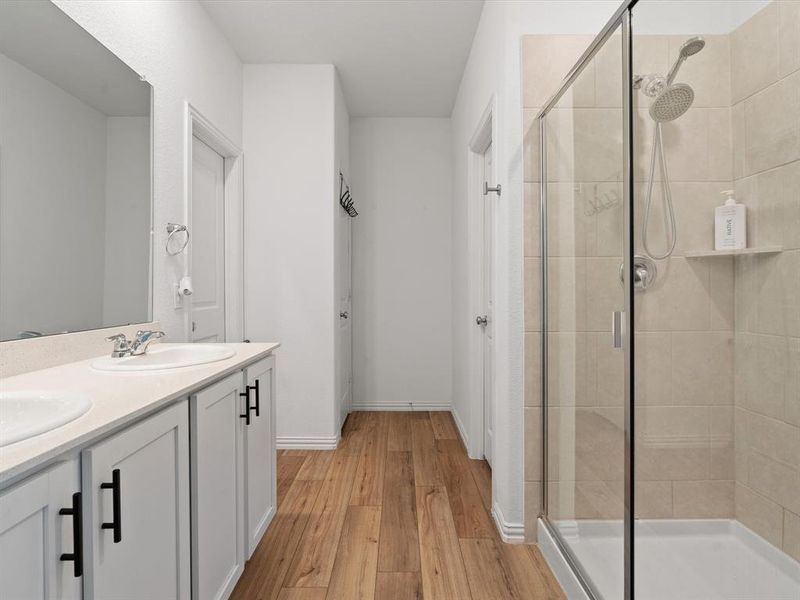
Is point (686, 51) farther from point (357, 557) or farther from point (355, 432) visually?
point (355, 432)

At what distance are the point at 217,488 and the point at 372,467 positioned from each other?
1522 millimetres

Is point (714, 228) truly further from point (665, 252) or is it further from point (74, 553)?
point (74, 553)

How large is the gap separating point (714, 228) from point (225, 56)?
111 inches

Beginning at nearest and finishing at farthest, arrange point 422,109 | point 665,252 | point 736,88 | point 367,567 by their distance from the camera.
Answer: point 736,88 → point 665,252 → point 367,567 → point 422,109

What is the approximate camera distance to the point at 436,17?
8.46 feet

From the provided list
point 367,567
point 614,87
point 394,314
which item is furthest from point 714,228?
point 394,314

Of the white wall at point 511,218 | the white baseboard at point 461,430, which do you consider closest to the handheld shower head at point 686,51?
the white wall at point 511,218

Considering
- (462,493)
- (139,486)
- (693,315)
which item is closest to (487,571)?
(462,493)

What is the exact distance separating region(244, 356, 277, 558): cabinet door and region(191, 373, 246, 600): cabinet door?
7 centimetres

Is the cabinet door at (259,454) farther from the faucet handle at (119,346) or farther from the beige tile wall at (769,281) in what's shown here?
the beige tile wall at (769,281)

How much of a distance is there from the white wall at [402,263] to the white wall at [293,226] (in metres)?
0.98

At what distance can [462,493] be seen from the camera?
2426 millimetres

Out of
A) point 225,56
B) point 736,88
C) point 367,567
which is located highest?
point 225,56

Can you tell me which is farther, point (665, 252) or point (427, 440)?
point (427, 440)
